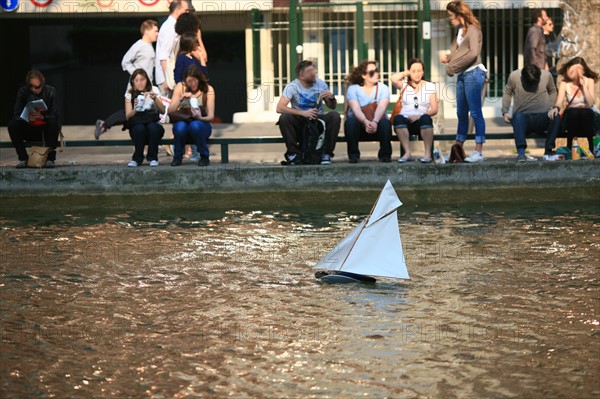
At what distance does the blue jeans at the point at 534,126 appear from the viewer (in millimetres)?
14844

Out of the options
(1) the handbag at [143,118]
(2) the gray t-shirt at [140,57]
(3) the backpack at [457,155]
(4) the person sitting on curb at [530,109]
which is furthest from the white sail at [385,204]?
(2) the gray t-shirt at [140,57]

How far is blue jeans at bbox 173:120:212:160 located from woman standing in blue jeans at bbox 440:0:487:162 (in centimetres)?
272

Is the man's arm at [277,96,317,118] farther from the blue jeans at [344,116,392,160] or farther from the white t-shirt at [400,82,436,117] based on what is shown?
the white t-shirt at [400,82,436,117]

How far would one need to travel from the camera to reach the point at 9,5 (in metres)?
22.6

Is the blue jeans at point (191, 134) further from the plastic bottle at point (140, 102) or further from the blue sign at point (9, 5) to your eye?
the blue sign at point (9, 5)

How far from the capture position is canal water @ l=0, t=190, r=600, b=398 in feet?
23.0

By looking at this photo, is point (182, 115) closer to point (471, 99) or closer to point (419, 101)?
point (419, 101)

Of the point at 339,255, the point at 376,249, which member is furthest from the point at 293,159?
the point at 376,249

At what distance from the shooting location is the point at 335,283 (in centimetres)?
957

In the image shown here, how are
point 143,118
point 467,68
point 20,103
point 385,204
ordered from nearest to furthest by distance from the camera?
1. point 385,204
2. point 467,68
3. point 143,118
4. point 20,103

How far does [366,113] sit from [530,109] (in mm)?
1811

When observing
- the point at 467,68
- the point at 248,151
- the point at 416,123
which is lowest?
the point at 248,151

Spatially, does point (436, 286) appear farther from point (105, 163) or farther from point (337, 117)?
point (105, 163)

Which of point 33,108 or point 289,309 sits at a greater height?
point 33,108
